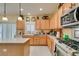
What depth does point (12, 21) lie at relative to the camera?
1073 centimetres

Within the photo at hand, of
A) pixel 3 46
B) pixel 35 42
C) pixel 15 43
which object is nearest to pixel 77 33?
pixel 15 43

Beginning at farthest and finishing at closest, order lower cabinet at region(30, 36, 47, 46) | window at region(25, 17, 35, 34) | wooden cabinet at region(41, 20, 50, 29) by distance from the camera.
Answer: window at region(25, 17, 35, 34)
wooden cabinet at region(41, 20, 50, 29)
lower cabinet at region(30, 36, 47, 46)

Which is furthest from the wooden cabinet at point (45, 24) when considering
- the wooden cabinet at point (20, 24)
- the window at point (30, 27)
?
the wooden cabinet at point (20, 24)

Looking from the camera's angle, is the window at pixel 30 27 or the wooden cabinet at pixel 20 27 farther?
the window at pixel 30 27

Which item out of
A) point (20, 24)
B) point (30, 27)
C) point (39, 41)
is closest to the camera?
point (39, 41)

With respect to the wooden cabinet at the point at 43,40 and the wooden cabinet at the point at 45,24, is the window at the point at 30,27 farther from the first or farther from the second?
the wooden cabinet at the point at 43,40

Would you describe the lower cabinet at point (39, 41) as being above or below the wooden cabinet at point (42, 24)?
below

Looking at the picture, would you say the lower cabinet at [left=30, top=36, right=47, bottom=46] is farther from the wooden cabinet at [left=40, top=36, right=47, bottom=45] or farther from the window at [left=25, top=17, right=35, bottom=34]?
the window at [left=25, top=17, right=35, bottom=34]

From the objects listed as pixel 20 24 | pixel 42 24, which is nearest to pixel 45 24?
pixel 42 24

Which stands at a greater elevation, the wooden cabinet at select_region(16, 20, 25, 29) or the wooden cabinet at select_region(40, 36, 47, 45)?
the wooden cabinet at select_region(16, 20, 25, 29)

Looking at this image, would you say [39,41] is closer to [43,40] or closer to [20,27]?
[43,40]

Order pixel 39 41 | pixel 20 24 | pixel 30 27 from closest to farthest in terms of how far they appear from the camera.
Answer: pixel 39 41, pixel 20 24, pixel 30 27

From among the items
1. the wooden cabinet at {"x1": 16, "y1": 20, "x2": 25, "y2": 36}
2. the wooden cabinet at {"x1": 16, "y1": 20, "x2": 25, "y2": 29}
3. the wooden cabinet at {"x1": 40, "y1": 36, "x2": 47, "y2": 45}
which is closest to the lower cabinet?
the wooden cabinet at {"x1": 40, "y1": 36, "x2": 47, "y2": 45}

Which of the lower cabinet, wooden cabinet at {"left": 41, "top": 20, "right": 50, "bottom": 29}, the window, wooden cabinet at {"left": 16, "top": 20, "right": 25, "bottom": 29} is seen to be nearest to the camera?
the lower cabinet
